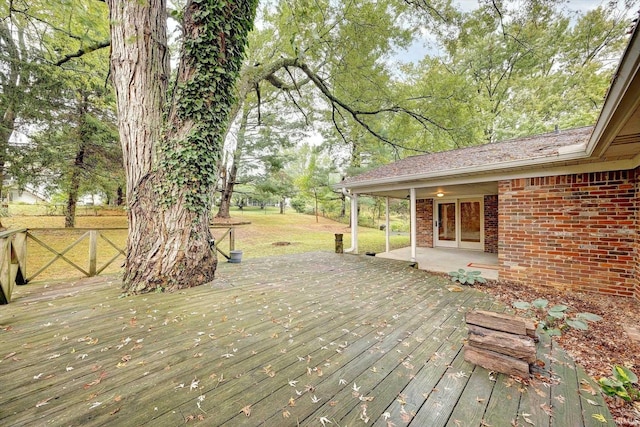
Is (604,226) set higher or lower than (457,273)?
higher

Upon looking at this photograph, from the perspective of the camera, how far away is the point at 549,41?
11039mm

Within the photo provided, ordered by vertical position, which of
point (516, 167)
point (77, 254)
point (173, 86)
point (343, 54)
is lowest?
point (77, 254)

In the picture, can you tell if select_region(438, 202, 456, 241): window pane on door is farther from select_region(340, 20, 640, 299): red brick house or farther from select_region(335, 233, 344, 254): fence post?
select_region(335, 233, 344, 254): fence post

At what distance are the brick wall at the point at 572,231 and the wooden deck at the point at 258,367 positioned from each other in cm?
211

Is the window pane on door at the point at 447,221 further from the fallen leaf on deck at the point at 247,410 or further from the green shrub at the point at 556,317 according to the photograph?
the fallen leaf on deck at the point at 247,410

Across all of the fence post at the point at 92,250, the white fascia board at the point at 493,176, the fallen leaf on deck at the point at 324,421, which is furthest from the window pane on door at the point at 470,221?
the fence post at the point at 92,250

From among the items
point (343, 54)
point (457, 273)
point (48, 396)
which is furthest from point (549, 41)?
point (48, 396)

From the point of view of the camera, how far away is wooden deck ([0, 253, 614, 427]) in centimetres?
159

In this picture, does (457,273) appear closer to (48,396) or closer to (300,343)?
(300,343)

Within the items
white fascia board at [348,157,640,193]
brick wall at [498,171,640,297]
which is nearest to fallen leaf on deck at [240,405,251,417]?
brick wall at [498,171,640,297]

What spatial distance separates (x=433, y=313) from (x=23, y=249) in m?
6.76

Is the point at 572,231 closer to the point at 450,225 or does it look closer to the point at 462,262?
the point at 462,262

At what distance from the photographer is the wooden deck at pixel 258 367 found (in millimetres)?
1590

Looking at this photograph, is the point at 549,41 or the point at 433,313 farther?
the point at 549,41
